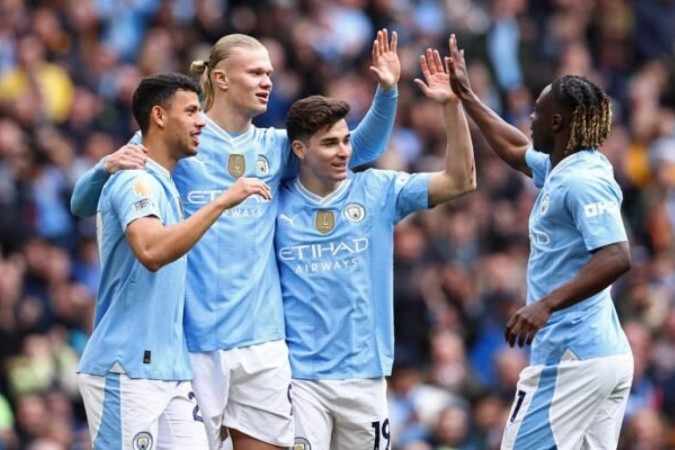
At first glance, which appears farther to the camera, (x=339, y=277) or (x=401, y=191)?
(x=401, y=191)

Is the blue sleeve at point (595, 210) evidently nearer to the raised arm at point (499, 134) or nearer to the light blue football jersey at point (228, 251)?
the raised arm at point (499, 134)

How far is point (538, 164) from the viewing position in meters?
11.7

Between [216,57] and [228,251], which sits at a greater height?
[216,57]

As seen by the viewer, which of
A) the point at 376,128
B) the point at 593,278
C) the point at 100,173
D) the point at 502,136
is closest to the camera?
the point at 593,278

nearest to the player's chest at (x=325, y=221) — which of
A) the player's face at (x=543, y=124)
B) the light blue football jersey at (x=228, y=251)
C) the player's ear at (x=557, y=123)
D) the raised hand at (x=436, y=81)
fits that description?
the light blue football jersey at (x=228, y=251)

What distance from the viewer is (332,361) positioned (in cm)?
1165

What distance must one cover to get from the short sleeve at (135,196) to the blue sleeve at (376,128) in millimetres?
1630

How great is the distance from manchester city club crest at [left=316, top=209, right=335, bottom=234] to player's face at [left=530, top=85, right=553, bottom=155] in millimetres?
1418

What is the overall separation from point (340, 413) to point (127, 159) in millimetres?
2065

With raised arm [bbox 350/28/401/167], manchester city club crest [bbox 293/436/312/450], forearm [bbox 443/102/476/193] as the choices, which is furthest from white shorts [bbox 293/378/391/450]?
raised arm [bbox 350/28/401/167]

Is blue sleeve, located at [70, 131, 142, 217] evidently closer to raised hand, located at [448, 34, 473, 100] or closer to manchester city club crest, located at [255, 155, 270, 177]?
manchester city club crest, located at [255, 155, 270, 177]

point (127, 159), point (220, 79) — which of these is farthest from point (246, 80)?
point (127, 159)

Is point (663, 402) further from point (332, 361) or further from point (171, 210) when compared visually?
point (171, 210)

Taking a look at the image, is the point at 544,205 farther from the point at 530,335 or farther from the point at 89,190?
the point at 89,190
